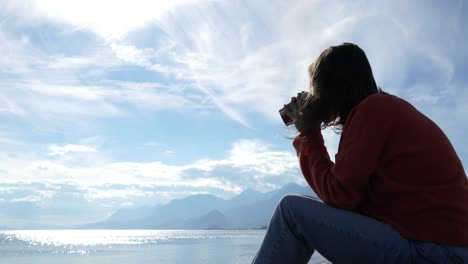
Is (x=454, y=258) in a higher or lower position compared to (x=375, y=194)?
lower

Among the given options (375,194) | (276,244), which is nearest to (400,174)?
(375,194)

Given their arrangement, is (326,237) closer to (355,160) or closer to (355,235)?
(355,235)

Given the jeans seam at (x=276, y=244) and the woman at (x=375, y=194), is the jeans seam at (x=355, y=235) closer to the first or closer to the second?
the woman at (x=375, y=194)

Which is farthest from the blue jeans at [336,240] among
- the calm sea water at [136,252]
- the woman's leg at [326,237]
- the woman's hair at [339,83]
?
the calm sea water at [136,252]

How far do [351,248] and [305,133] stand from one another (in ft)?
2.24

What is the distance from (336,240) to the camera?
2.28 m

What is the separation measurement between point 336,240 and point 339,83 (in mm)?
822

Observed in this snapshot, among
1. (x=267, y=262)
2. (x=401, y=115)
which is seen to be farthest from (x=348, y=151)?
(x=267, y=262)

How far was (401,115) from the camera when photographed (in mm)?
2303

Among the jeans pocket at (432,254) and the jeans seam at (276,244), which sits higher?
the jeans seam at (276,244)

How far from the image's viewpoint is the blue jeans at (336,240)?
83.4 inches

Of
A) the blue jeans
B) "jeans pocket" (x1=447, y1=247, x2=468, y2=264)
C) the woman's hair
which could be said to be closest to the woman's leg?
the blue jeans

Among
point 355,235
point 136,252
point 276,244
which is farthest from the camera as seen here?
point 136,252

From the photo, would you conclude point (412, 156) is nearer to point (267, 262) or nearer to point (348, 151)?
point (348, 151)
